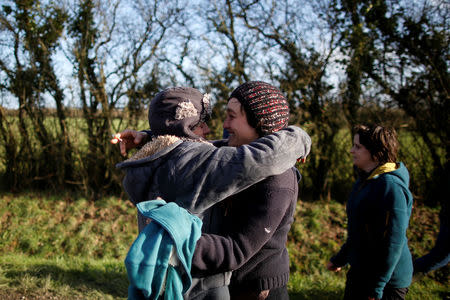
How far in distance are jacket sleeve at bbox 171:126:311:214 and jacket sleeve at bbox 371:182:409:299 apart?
130 cm

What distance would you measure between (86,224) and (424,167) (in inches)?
282

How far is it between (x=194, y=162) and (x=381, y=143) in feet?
5.83

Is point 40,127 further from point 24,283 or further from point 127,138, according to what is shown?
point 127,138

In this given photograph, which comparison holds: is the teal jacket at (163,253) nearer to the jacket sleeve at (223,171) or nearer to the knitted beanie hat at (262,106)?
the jacket sleeve at (223,171)

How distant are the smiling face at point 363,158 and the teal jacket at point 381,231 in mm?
106

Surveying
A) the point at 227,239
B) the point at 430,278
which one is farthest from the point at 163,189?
the point at 430,278

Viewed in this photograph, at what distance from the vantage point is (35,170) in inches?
289

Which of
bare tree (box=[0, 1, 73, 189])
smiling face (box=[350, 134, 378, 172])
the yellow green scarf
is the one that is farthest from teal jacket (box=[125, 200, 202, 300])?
bare tree (box=[0, 1, 73, 189])

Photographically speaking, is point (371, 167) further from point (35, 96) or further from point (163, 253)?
point (35, 96)

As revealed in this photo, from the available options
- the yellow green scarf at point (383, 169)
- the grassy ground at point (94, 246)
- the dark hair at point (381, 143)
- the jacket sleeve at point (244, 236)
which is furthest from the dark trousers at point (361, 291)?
the grassy ground at point (94, 246)

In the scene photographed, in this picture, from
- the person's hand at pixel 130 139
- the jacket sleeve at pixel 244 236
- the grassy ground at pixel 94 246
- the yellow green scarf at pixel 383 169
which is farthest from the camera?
the grassy ground at pixel 94 246

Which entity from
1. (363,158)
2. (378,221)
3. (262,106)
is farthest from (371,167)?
(262,106)

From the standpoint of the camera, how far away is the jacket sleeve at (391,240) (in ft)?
6.97

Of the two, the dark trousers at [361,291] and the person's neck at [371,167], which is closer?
the dark trousers at [361,291]
